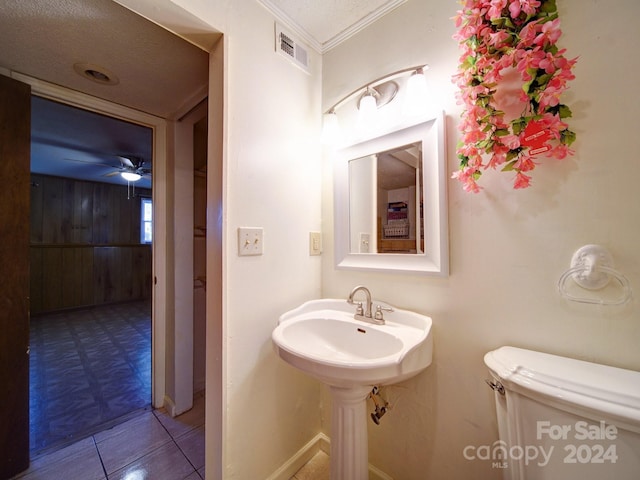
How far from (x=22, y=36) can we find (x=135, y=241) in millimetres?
4550

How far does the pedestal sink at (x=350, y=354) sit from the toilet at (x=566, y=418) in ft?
0.88

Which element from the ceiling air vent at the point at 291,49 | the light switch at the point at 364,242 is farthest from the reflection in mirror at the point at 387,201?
the ceiling air vent at the point at 291,49

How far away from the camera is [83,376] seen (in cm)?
204

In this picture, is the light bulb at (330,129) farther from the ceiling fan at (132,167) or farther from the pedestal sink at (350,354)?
the ceiling fan at (132,167)

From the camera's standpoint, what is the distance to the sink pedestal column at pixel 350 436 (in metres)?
0.89

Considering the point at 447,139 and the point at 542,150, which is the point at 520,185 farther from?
the point at 447,139

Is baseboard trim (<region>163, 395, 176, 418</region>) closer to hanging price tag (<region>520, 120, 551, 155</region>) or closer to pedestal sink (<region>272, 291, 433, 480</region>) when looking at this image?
pedestal sink (<region>272, 291, 433, 480</region>)

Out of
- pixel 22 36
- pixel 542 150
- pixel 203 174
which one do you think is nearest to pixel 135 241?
pixel 203 174

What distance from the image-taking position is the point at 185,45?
1124 millimetres

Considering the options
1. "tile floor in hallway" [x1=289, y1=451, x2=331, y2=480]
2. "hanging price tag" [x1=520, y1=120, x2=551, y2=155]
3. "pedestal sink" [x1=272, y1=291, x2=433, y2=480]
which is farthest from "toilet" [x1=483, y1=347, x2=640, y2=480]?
"tile floor in hallway" [x1=289, y1=451, x2=331, y2=480]

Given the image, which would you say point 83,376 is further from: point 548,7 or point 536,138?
point 548,7

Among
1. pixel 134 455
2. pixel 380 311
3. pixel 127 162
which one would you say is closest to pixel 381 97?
pixel 380 311

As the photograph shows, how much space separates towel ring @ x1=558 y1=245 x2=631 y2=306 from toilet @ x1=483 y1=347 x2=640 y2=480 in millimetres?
184

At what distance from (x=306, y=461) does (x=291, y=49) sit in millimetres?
2188
